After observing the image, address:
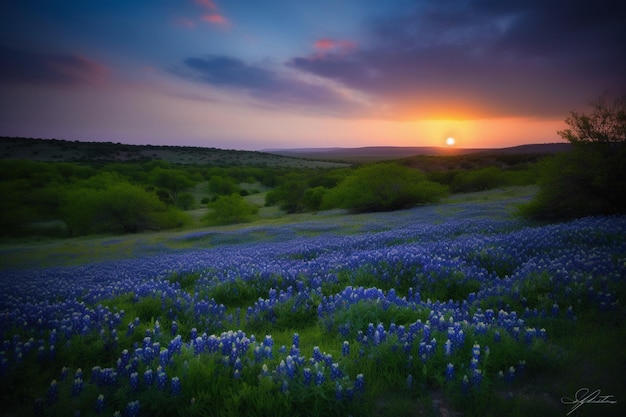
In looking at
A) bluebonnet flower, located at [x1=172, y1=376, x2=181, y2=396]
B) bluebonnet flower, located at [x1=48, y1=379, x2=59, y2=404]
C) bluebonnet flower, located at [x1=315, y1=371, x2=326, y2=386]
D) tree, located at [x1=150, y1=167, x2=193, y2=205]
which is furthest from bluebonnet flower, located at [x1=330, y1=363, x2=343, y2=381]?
tree, located at [x1=150, y1=167, x2=193, y2=205]

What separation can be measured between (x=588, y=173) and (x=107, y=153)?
144 meters

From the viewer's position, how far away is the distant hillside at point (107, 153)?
82.1 m

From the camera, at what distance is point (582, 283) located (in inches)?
226

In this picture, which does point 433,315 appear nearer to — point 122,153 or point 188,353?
point 188,353

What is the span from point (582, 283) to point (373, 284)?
4.10 metres

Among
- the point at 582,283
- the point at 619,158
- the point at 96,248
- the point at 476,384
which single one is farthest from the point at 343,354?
the point at 96,248

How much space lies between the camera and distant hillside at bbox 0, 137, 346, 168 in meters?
82.1

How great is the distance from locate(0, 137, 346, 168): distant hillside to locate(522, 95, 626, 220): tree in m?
90.9

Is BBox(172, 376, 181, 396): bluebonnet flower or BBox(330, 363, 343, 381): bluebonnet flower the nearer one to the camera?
BBox(172, 376, 181, 396): bluebonnet flower

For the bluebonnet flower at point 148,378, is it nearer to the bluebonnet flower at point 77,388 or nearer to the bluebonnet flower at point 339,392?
the bluebonnet flower at point 77,388

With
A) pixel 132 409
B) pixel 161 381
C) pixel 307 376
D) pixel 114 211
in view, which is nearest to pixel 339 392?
pixel 307 376

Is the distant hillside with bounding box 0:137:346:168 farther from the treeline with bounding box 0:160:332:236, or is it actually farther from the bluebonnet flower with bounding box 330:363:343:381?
the bluebonnet flower with bounding box 330:363:343:381

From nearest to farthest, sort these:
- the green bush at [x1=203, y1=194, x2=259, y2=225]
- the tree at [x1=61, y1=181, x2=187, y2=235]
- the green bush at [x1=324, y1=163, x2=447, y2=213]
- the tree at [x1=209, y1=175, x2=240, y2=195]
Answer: the green bush at [x1=324, y1=163, x2=447, y2=213] < the tree at [x1=61, y1=181, x2=187, y2=235] < the green bush at [x1=203, y1=194, x2=259, y2=225] < the tree at [x1=209, y1=175, x2=240, y2=195]

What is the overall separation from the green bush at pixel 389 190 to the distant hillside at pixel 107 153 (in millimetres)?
74921
